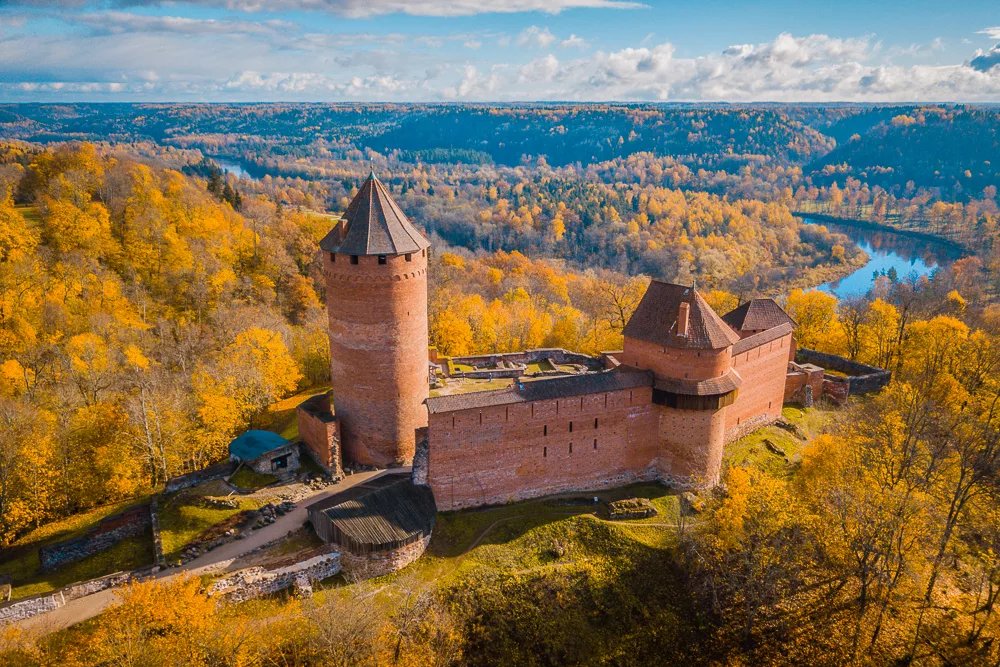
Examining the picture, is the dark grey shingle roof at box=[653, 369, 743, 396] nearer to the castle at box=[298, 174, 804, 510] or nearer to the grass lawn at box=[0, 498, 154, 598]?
the castle at box=[298, 174, 804, 510]

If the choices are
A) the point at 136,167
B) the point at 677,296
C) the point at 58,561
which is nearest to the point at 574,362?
the point at 677,296

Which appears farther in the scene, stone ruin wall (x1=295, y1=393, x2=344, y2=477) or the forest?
stone ruin wall (x1=295, y1=393, x2=344, y2=477)

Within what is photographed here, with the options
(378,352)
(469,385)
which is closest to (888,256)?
(469,385)

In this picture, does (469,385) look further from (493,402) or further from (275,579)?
(275,579)

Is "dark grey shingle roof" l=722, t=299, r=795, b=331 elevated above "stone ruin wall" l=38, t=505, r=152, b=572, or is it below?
above

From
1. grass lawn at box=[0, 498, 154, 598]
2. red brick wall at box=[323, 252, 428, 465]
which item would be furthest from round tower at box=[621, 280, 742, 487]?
grass lawn at box=[0, 498, 154, 598]

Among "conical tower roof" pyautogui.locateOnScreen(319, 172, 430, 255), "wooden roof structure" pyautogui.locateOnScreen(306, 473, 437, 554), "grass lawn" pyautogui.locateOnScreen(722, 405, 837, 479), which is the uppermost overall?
"conical tower roof" pyautogui.locateOnScreen(319, 172, 430, 255)
